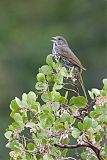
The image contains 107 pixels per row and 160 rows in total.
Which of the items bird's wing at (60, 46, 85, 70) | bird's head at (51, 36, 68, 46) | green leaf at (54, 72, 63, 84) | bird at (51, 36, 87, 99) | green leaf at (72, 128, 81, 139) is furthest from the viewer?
bird's head at (51, 36, 68, 46)

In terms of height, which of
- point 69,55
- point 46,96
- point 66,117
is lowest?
point 66,117

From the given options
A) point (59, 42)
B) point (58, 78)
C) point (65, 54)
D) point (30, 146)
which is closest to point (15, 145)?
point (30, 146)

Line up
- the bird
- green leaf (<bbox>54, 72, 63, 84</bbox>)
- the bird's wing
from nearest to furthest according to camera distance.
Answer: green leaf (<bbox>54, 72, 63, 84</bbox>), the bird, the bird's wing

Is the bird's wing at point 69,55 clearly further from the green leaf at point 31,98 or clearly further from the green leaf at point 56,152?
the green leaf at point 56,152

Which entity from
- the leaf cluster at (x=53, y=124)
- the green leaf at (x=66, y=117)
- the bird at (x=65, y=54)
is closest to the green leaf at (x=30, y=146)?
the leaf cluster at (x=53, y=124)

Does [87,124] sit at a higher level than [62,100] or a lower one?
lower

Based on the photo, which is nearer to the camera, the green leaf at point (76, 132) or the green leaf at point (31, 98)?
the green leaf at point (76, 132)

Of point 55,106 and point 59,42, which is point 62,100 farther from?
point 59,42

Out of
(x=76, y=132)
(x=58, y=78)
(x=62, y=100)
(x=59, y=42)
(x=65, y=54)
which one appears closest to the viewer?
(x=76, y=132)

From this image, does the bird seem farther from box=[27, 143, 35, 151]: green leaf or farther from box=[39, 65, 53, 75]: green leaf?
box=[27, 143, 35, 151]: green leaf

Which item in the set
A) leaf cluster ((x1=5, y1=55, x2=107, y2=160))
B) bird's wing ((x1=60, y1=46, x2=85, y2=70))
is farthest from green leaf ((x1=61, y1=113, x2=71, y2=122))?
bird's wing ((x1=60, y1=46, x2=85, y2=70))

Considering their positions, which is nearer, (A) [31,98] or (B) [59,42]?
(A) [31,98]

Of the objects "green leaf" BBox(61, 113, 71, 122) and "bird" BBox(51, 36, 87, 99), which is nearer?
"green leaf" BBox(61, 113, 71, 122)

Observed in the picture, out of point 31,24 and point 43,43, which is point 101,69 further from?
point 31,24
